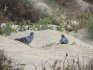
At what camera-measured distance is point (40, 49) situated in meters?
10.5

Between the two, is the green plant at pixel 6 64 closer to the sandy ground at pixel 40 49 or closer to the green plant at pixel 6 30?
the sandy ground at pixel 40 49

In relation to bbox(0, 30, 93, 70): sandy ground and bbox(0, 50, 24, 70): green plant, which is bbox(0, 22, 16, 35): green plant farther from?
bbox(0, 50, 24, 70): green plant

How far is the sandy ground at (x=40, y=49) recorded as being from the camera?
842 centimetres

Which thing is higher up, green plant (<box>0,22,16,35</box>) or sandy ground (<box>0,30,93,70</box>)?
green plant (<box>0,22,16,35</box>)

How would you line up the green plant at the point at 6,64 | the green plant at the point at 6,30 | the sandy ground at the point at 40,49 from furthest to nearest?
the green plant at the point at 6,30
the sandy ground at the point at 40,49
the green plant at the point at 6,64

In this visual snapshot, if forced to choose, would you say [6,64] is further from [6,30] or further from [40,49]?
[6,30]

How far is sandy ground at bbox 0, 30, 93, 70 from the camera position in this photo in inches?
332

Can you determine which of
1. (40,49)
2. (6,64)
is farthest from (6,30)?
(6,64)

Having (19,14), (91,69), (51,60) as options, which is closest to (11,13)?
(19,14)

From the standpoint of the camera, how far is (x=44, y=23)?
14148mm

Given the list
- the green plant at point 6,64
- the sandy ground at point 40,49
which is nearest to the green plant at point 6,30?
the sandy ground at point 40,49

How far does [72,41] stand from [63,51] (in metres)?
2.16

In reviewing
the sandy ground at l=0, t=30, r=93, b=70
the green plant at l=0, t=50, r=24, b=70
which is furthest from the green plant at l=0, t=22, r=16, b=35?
the green plant at l=0, t=50, r=24, b=70

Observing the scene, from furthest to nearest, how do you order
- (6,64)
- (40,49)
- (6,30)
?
(6,30) < (40,49) < (6,64)
